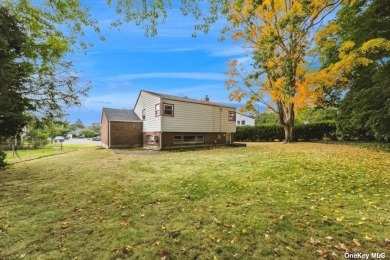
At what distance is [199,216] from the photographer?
4.79m

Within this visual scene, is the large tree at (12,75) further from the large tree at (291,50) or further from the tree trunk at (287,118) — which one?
the tree trunk at (287,118)

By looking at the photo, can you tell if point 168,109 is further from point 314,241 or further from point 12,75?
point 314,241

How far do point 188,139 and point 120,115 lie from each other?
7.96m

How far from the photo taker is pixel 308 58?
22906 mm

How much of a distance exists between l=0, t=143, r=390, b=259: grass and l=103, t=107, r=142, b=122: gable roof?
1514 cm

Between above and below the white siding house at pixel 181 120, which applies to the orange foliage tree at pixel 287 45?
above

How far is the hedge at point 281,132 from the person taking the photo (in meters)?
29.5

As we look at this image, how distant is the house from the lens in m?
20.4

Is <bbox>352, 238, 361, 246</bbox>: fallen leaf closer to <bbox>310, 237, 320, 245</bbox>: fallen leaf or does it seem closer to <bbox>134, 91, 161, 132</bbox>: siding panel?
<bbox>310, 237, 320, 245</bbox>: fallen leaf

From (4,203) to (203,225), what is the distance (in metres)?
5.30

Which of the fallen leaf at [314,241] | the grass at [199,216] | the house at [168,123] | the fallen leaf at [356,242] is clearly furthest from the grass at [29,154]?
the fallen leaf at [356,242]

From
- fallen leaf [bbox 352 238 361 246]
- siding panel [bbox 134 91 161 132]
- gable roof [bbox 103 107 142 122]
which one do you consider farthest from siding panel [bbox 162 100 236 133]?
fallen leaf [bbox 352 238 361 246]

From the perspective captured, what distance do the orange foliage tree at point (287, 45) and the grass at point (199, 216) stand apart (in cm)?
1282

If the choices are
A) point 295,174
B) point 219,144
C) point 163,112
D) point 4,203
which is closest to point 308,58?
point 219,144
